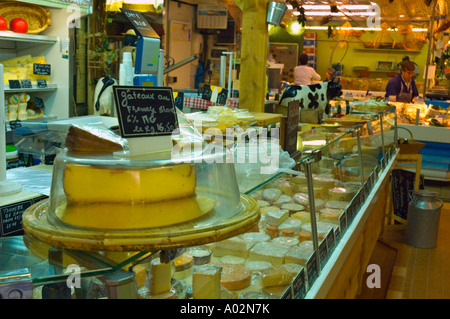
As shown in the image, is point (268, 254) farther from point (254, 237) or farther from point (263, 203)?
point (263, 203)

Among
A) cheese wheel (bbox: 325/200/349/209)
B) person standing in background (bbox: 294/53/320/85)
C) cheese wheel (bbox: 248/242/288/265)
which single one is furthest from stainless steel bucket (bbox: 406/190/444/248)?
person standing in background (bbox: 294/53/320/85)

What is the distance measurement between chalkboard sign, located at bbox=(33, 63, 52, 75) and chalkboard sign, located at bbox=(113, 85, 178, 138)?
5.03 metres

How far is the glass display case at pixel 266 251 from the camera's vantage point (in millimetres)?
1067

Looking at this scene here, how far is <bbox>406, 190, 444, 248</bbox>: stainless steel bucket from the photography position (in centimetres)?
470

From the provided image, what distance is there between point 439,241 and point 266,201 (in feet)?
10.6

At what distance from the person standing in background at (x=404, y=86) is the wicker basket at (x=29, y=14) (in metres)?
5.90

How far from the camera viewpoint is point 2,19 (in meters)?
5.32

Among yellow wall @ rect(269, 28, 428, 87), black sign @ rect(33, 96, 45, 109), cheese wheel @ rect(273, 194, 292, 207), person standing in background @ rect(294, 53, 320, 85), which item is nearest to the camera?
cheese wheel @ rect(273, 194, 292, 207)

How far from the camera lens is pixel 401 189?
508cm

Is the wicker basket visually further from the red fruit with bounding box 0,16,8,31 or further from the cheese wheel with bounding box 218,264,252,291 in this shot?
the cheese wheel with bounding box 218,264,252,291
